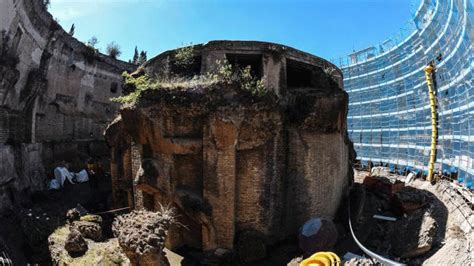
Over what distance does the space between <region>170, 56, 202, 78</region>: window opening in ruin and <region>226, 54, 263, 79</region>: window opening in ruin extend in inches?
37.1

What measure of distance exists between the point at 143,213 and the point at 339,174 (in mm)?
6427

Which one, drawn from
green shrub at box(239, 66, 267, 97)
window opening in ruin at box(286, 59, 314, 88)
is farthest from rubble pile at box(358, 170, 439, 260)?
green shrub at box(239, 66, 267, 97)

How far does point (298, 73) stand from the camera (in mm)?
11938

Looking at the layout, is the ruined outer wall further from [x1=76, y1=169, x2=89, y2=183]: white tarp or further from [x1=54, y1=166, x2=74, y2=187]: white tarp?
[x1=76, y1=169, x2=89, y2=183]: white tarp

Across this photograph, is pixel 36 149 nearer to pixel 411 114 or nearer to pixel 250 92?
pixel 250 92

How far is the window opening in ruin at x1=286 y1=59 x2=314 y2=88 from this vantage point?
35.7ft

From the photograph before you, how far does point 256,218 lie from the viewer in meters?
9.22

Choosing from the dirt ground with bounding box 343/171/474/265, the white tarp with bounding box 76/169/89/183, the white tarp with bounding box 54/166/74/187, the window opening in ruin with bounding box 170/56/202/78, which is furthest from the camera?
the white tarp with bounding box 76/169/89/183

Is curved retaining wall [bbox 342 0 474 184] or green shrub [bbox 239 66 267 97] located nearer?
green shrub [bbox 239 66 267 97]

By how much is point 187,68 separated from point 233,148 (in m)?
2.99

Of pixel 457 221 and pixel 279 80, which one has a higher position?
pixel 279 80

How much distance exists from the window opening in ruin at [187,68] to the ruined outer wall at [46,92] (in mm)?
6026

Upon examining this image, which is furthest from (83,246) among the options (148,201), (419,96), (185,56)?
(419,96)

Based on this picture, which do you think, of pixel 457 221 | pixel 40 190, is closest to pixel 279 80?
pixel 457 221
